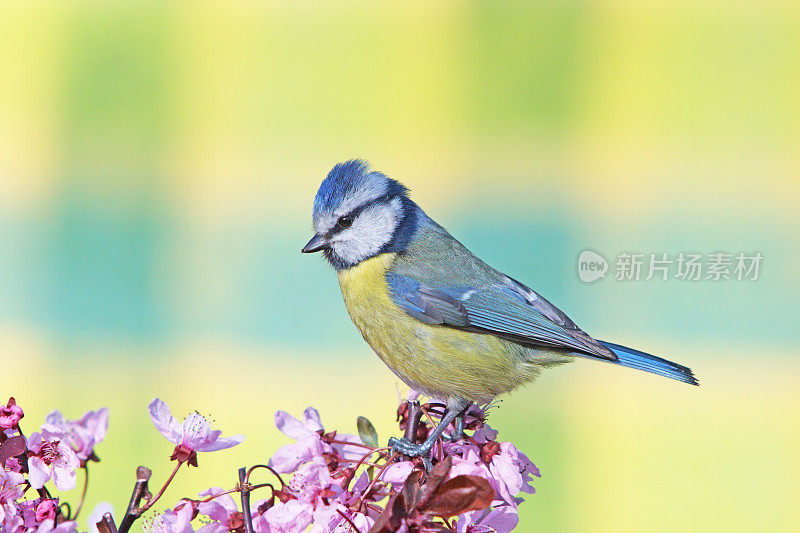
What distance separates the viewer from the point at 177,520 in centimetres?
68

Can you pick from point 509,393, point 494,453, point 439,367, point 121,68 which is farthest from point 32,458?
point 121,68

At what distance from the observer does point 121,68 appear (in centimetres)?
271

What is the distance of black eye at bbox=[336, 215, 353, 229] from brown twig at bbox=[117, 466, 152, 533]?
62 cm

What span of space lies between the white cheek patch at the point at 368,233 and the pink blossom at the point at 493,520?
588 mm

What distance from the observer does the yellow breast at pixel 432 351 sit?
116 cm

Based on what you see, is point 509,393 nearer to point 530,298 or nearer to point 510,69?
point 530,298

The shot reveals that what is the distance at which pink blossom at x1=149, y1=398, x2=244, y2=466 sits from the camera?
0.75m

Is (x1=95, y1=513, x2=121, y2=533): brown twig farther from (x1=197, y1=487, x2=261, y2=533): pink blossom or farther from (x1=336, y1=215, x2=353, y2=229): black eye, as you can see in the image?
(x1=336, y1=215, x2=353, y2=229): black eye
